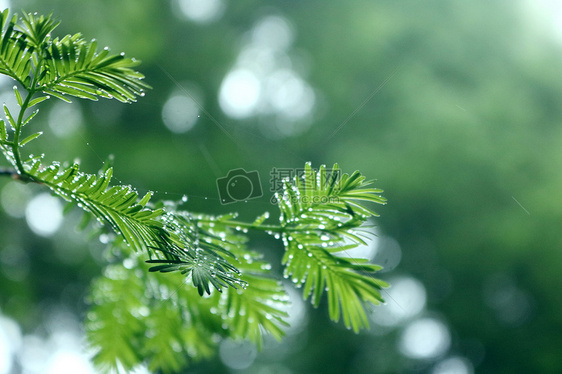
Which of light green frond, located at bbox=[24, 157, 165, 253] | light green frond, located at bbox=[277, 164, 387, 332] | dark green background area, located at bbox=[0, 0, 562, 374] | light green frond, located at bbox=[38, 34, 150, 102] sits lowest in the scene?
light green frond, located at bbox=[24, 157, 165, 253]

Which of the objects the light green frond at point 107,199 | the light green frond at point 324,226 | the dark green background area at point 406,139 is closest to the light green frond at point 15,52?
the light green frond at point 107,199

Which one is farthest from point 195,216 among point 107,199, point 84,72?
point 84,72

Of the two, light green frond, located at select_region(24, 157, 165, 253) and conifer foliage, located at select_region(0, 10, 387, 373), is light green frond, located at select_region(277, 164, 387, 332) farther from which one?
light green frond, located at select_region(24, 157, 165, 253)

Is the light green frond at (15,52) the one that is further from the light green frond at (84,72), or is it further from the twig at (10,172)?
the twig at (10,172)

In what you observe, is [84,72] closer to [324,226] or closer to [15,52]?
[15,52]

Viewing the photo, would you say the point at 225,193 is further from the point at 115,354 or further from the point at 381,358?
the point at 381,358

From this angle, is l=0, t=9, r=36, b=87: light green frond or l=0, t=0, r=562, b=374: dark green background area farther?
l=0, t=0, r=562, b=374: dark green background area

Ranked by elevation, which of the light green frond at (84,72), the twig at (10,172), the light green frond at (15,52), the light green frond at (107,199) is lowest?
the twig at (10,172)

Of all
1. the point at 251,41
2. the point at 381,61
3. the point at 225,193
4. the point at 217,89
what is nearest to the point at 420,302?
the point at 381,61

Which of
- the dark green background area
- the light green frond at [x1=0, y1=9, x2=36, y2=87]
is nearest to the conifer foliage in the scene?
the light green frond at [x1=0, y1=9, x2=36, y2=87]
